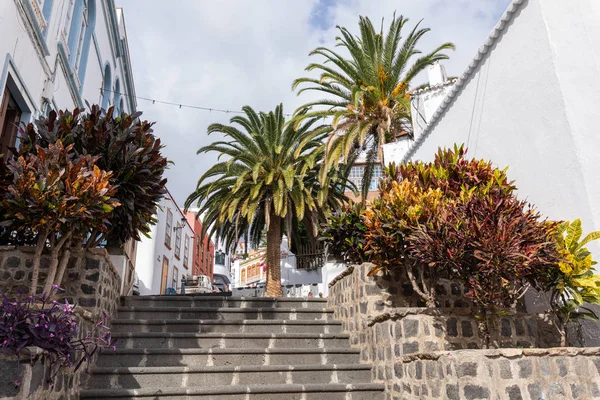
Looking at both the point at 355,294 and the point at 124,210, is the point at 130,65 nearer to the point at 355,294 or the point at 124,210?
the point at 124,210

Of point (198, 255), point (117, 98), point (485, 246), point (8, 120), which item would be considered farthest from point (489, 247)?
point (198, 255)

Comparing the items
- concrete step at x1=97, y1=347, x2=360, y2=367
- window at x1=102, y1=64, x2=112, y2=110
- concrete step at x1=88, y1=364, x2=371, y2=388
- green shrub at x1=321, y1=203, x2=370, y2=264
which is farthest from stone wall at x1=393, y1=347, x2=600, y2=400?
window at x1=102, y1=64, x2=112, y2=110

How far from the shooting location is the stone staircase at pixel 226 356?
481 cm

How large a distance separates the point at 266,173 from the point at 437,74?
597cm

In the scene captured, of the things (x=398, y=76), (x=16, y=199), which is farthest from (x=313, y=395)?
(x=398, y=76)

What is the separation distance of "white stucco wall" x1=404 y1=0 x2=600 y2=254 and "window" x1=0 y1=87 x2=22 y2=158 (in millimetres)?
7373

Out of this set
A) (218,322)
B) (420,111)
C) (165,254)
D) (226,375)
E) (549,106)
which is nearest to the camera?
(226,375)

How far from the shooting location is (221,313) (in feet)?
22.6

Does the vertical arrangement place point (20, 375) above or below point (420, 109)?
below

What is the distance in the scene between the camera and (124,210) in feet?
17.9

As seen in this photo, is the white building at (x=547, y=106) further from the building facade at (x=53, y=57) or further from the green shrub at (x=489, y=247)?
the building facade at (x=53, y=57)

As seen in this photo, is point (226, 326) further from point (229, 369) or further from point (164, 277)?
point (164, 277)

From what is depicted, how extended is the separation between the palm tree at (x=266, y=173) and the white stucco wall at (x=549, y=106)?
6713 mm

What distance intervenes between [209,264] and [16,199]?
3574cm
